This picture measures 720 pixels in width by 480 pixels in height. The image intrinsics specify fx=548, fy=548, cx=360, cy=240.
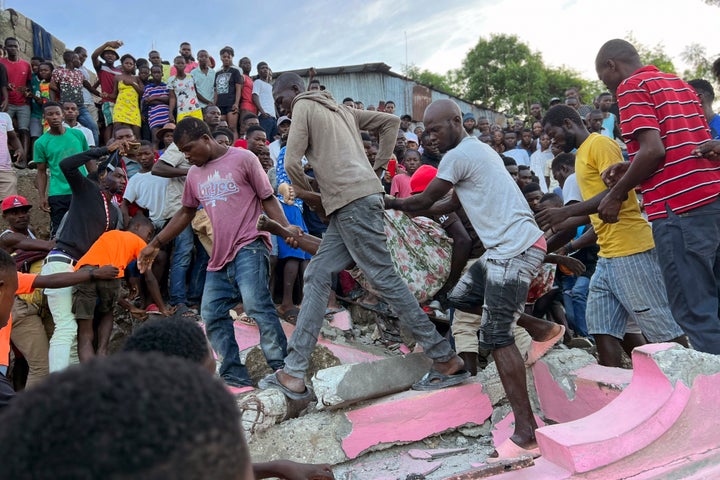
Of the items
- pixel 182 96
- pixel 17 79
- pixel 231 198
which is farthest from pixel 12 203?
pixel 17 79

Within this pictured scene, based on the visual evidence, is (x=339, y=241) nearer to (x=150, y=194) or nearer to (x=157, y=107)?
(x=150, y=194)

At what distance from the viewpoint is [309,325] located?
3295 mm

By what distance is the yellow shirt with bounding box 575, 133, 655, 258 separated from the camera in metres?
3.29

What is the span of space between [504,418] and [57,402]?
3.18 meters

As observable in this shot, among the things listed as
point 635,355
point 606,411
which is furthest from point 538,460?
point 635,355

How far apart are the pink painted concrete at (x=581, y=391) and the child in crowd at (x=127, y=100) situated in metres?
7.32

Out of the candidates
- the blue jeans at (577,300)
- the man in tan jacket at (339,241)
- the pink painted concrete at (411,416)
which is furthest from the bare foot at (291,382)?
the blue jeans at (577,300)

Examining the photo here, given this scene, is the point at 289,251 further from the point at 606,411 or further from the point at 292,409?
the point at 606,411

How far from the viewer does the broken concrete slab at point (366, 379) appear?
319 centimetres

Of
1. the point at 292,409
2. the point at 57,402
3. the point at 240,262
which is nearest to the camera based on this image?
the point at 57,402

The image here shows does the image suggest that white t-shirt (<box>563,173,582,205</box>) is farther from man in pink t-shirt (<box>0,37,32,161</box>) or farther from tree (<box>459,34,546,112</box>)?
tree (<box>459,34,546,112</box>)

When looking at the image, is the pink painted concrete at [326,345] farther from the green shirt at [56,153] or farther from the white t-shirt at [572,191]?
the green shirt at [56,153]

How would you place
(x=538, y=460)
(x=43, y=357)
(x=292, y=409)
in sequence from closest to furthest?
(x=538, y=460) → (x=292, y=409) → (x=43, y=357)

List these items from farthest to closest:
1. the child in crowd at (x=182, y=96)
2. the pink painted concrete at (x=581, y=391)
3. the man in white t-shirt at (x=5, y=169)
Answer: the child in crowd at (x=182, y=96)
the man in white t-shirt at (x=5, y=169)
the pink painted concrete at (x=581, y=391)
